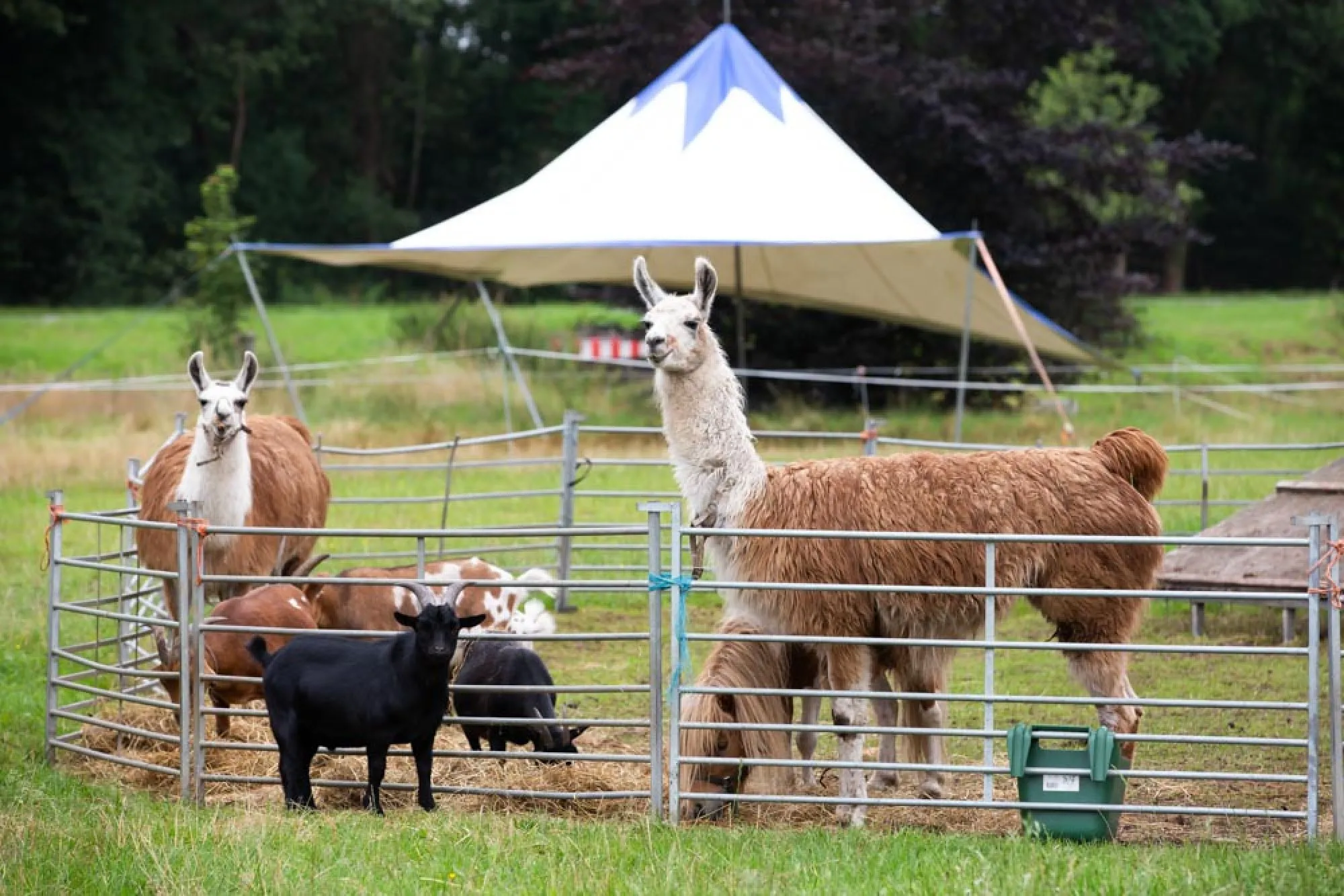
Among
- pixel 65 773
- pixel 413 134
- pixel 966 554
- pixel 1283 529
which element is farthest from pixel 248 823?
pixel 413 134

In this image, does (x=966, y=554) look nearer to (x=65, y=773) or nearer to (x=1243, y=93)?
(x=65, y=773)

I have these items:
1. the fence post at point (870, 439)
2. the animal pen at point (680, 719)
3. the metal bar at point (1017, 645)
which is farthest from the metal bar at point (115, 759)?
the fence post at point (870, 439)

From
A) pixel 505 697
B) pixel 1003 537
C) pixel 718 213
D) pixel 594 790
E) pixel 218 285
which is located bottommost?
pixel 594 790

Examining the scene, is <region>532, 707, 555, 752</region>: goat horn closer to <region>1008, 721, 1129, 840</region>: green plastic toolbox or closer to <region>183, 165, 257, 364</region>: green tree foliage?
<region>1008, 721, 1129, 840</region>: green plastic toolbox

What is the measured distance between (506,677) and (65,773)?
1.88m

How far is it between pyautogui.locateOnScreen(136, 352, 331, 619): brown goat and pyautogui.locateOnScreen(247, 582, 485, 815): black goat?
Answer: 64.9 inches

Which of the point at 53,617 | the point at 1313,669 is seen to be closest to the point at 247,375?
the point at 53,617

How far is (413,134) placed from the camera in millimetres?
48031

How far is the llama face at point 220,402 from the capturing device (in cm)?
838

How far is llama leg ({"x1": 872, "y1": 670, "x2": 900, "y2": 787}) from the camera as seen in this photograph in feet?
23.7

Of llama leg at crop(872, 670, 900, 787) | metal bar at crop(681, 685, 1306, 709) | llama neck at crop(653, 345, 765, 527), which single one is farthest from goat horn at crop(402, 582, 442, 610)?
llama leg at crop(872, 670, 900, 787)

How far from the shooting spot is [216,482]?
8.55 meters

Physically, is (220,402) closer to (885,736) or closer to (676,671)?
(676,671)

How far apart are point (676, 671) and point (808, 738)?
1.19m
